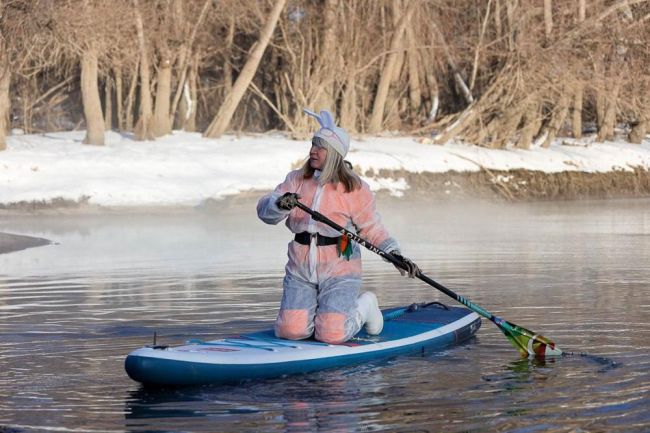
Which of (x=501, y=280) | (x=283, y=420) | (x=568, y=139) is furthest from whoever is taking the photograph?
(x=568, y=139)

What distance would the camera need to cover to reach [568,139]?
40.2m

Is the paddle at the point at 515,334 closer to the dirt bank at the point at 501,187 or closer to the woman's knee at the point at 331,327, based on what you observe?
the woman's knee at the point at 331,327

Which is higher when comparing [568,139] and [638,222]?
[568,139]

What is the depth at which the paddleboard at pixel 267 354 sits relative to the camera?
27.8ft

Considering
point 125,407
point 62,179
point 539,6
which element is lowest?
point 125,407

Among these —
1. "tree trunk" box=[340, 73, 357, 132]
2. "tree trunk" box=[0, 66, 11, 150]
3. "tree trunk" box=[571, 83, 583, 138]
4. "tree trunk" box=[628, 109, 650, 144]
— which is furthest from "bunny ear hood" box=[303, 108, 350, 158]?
"tree trunk" box=[628, 109, 650, 144]

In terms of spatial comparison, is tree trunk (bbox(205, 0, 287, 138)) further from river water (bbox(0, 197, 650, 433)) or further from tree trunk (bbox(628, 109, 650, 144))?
tree trunk (bbox(628, 109, 650, 144))

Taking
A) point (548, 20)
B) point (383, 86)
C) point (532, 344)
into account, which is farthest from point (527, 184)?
point (532, 344)

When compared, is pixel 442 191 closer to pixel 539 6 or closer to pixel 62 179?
pixel 539 6

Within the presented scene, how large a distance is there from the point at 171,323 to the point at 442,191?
20.4 m

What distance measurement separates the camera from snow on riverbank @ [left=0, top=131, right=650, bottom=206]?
27.2 meters

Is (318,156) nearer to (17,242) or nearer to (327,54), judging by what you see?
(17,242)

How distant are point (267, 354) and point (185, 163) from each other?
20.7 metres

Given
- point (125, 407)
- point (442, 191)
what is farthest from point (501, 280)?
point (442, 191)
